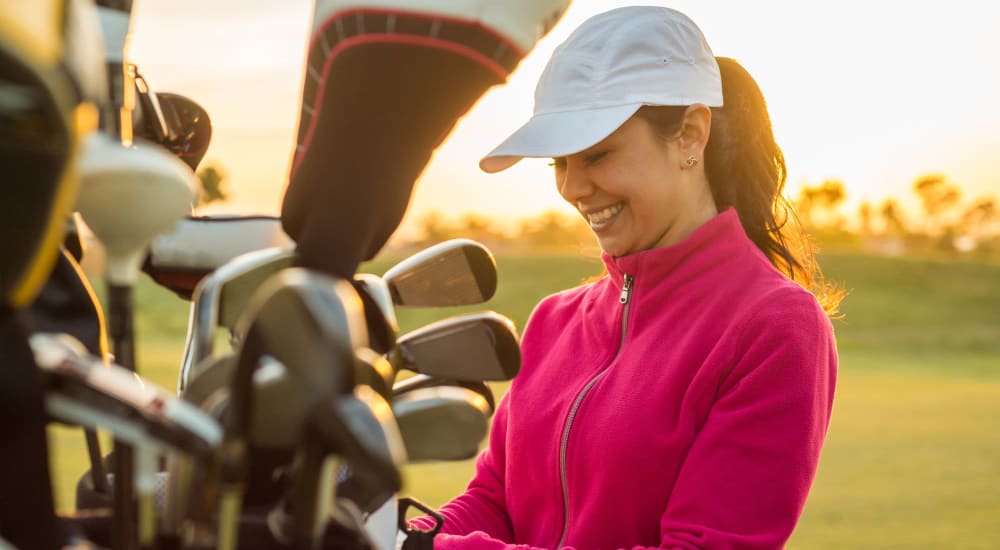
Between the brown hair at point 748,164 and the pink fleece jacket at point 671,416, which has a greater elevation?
the brown hair at point 748,164

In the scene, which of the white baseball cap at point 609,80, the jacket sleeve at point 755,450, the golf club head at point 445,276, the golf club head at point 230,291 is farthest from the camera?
the white baseball cap at point 609,80

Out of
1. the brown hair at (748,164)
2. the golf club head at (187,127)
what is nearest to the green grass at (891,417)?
the golf club head at (187,127)

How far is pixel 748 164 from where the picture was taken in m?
1.83

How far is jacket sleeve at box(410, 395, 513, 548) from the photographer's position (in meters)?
1.71

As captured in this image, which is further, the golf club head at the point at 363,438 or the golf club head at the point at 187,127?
the golf club head at the point at 187,127

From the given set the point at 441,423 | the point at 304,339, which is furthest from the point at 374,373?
the point at 304,339

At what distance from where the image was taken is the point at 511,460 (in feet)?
5.81

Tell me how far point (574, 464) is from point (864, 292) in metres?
23.7

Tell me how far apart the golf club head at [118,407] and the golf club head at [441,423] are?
15 cm

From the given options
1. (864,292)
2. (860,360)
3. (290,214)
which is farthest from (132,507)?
(864,292)

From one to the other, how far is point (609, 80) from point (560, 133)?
113mm

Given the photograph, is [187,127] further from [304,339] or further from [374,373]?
[304,339]

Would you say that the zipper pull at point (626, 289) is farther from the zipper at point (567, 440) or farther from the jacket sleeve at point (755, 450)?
the jacket sleeve at point (755, 450)

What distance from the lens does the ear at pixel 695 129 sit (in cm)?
169
